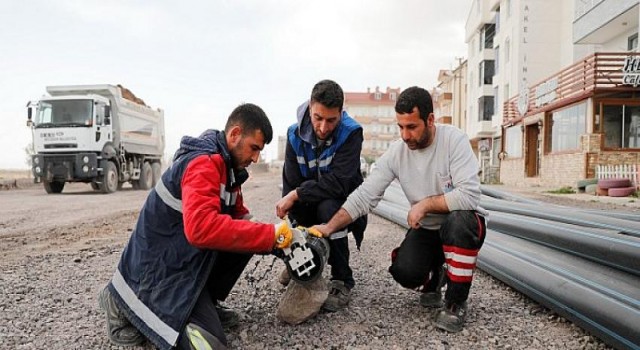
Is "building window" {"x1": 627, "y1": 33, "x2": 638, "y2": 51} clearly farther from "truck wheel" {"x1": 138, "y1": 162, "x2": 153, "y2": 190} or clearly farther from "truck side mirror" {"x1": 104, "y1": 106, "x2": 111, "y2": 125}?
"truck wheel" {"x1": 138, "y1": 162, "x2": 153, "y2": 190}

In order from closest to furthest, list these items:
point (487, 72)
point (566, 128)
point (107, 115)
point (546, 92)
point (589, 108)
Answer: point (107, 115)
point (589, 108)
point (566, 128)
point (546, 92)
point (487, 72)

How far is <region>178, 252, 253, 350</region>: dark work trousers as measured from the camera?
2.01 metres

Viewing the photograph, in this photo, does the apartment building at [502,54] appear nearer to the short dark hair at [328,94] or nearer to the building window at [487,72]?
the building window at [487,72]

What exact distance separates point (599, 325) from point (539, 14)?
2580 cm

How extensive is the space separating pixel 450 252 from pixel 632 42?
18.6 metres

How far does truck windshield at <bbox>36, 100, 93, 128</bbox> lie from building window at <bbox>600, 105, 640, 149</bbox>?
15318mm

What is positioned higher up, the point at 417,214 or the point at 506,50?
the point at 506,50

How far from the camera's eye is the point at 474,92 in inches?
1308

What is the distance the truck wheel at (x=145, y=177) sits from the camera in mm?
16906

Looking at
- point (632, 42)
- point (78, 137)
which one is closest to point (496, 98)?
point (632, 42)

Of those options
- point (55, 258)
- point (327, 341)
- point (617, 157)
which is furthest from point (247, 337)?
point (617, 157)

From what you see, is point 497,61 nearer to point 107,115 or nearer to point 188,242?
point 107,115

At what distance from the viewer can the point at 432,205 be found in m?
2.50

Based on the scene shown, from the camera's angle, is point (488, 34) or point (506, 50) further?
point (488, 34)
